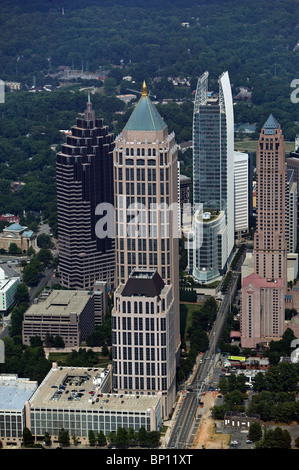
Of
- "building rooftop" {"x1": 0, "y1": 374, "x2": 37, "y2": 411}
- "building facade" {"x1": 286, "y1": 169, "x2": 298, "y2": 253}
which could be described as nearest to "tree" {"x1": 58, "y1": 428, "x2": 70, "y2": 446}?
"building rooftop" {"x1": 0, "y1": 374, "x2": 37, "y2": 411}

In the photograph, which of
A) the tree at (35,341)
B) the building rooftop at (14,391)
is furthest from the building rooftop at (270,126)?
the building rooftop at (14,391)

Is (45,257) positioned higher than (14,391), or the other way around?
(14,391)

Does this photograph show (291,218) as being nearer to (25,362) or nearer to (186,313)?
(186,313)

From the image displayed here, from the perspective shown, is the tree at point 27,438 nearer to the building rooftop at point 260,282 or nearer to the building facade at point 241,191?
the building rooftop at point 260,282

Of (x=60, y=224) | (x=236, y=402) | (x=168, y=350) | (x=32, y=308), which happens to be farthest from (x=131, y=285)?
(x=60, y=224)

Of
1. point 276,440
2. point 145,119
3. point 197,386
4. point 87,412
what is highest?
point 145,119

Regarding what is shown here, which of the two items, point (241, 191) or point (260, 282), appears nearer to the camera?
point (260, 282)

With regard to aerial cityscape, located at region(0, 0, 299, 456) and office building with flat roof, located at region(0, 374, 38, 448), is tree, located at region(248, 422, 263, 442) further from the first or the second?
office building with flat roof, located at region(0, 374, 38, 448)

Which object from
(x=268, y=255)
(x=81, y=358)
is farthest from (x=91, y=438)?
(x=268, y=255)
